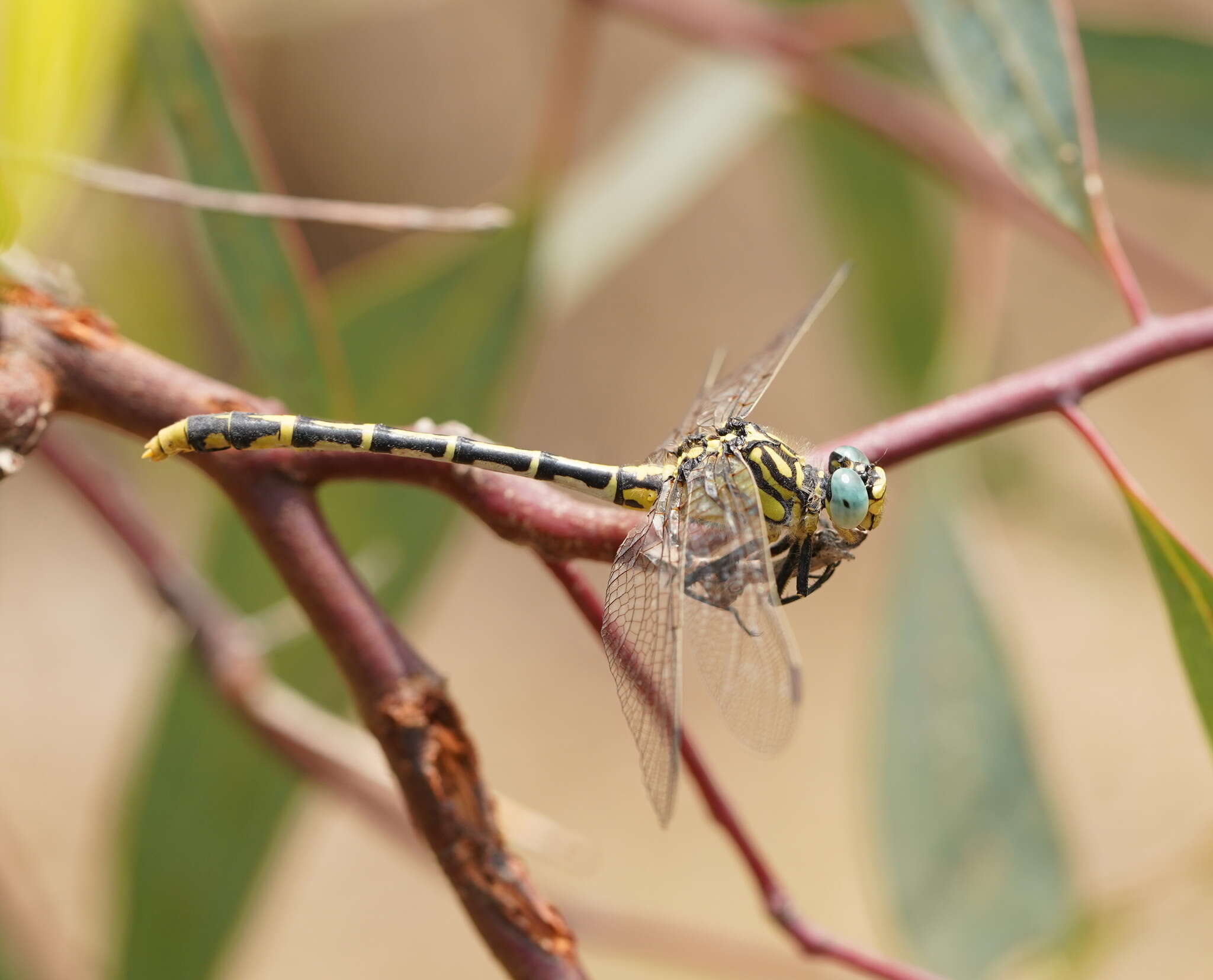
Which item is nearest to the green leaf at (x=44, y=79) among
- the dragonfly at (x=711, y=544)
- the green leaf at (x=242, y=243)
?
the green leaf at (x=242, y=243)

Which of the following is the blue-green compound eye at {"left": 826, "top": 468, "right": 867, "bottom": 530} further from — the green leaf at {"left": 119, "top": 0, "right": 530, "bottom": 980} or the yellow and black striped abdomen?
the green leaf at {"left": 119, "top": 0, "right": 530, "bottom": 980}

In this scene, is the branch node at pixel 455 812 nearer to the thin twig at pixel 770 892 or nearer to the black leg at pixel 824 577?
the thin twig at pixel 770 892

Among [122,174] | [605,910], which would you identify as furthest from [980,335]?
[122,174]

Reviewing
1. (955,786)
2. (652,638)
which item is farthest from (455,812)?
(955,786)

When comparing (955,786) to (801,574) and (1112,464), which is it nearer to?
(801,574)

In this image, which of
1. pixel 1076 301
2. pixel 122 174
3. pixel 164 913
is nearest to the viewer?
pixel 122 174

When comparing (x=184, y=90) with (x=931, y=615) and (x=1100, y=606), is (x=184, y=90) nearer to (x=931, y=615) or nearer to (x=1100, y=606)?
(x=931, y=615)
